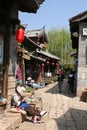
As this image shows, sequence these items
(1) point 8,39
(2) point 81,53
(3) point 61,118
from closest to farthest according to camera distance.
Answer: (1) point 8,39 < (3) point 61,118 < (2) point 81,53

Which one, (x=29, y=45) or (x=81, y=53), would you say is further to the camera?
(x=29, y=45)

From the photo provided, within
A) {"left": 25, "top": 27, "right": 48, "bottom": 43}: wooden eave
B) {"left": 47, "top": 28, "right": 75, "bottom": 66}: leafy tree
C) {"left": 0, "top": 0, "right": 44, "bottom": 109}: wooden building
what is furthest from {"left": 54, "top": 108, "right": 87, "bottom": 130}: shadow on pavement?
{"left": 47, "top": 28, "right": 75, "bottom": 66}: leafy tree

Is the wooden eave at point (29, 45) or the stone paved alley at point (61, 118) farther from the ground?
the wooden eave at point (29, 45)

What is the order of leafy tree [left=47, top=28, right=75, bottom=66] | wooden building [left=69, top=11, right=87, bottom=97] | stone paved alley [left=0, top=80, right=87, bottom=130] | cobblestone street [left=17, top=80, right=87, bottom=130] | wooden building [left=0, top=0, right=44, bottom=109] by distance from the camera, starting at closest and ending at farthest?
wooden building [left=0, top=0, right=44, bottom=109] → stone paved alley [left=0, top=80, right=87, bottom=130] → cobblestone street [left=17, top=80, right=87, bottom=130] → wooden building [left=69, top=11, right=87, bottom=97] → leafy tree [left=47, top=28, right=75, bottom=66]

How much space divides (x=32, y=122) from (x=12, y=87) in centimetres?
127

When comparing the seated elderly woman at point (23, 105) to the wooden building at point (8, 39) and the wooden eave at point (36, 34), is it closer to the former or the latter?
the wooden building at point (8, 39)

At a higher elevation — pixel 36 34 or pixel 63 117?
pixel 36 34

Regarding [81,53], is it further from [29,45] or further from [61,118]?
[29,45]

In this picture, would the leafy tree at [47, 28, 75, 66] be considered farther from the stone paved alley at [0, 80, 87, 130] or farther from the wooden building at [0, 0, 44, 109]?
the wooden building at [0, 0, 44, 109]

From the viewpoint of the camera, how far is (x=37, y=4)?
925 cm

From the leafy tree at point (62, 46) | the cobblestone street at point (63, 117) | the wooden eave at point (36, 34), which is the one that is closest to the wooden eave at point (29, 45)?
the wooden eave at point (36, 34)

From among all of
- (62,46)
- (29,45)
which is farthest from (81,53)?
(62,46)

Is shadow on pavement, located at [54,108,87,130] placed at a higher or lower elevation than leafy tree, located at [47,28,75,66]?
lower

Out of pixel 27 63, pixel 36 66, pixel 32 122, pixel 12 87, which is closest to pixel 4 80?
pixel 12 87
